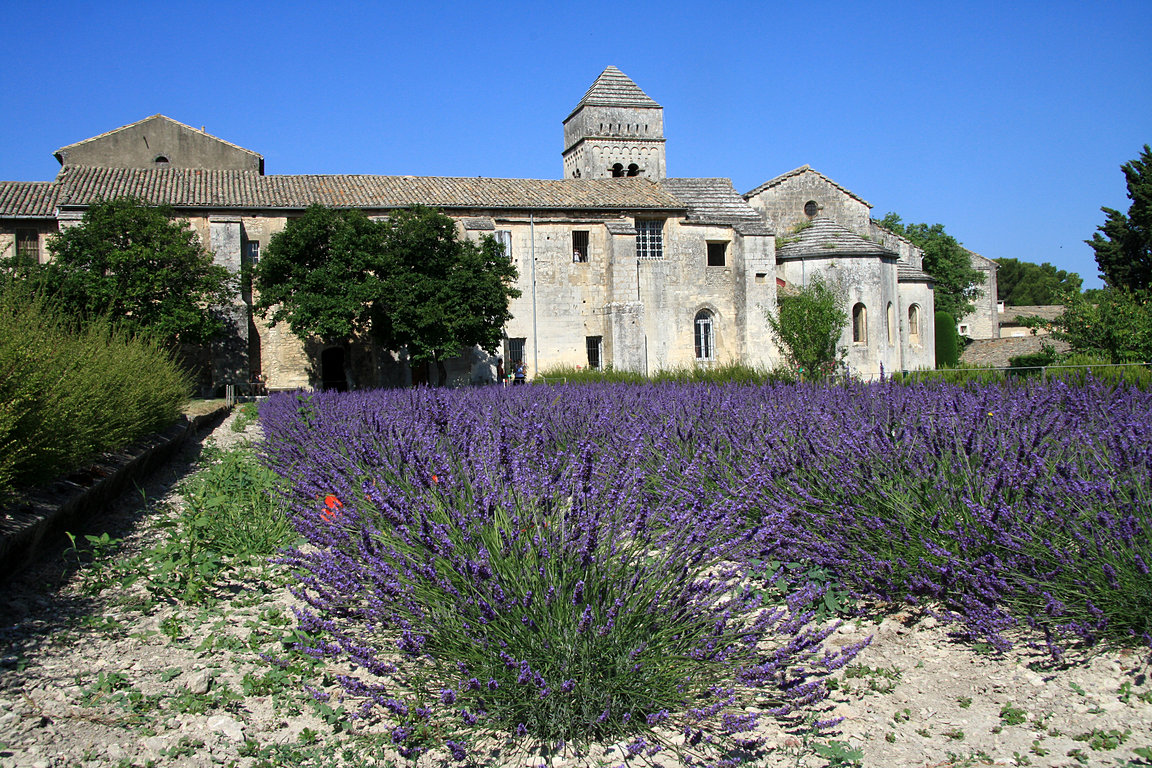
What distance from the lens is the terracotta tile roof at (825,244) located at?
26672 mm

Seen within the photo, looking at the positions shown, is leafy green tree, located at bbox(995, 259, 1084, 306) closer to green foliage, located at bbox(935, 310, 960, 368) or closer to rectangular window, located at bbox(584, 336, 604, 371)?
green foliage, located at bbox(935, 310, 960, 368)

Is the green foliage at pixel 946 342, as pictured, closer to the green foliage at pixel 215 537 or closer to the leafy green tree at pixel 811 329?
the leafy green tree at pixel 811 329

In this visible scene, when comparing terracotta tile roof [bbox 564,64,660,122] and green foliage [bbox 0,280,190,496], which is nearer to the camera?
green foliage [bbox 0,280,190,496]

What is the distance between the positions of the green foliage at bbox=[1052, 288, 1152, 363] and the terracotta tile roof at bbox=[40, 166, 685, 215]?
47.8ft

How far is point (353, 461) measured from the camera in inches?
197

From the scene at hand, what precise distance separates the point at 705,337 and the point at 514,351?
22.7 ft

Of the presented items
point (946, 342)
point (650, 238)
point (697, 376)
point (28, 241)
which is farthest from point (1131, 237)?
point (28, 241)

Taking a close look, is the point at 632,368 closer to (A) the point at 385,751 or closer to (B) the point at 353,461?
Result: (B) the point at 353,461

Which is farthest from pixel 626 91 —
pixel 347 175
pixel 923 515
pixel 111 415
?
pixel 923 515

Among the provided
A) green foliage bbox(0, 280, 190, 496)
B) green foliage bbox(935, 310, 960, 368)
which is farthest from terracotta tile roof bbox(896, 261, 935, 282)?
green foliage bbox(0, 280, 190, 496)

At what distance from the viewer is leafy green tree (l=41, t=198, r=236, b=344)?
19.0 metres

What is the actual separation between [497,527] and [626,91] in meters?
36.9

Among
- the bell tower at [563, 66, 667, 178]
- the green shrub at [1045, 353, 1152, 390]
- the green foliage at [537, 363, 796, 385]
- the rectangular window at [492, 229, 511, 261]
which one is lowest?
the green shrub at [1045, 353, 1152, 390]

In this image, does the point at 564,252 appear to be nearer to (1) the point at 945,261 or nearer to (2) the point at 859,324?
(2) the point at 859,324
